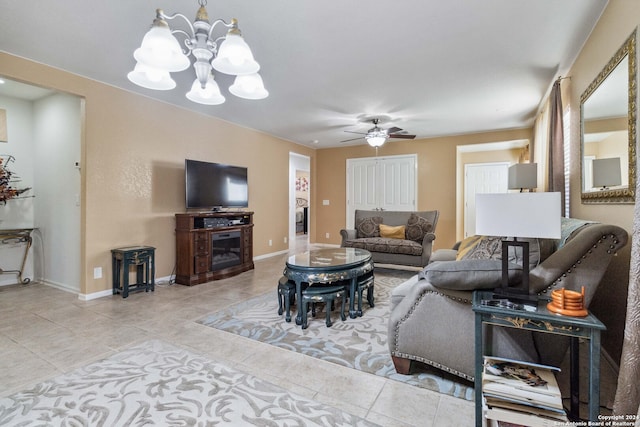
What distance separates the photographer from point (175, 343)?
238 cm

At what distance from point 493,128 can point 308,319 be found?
527 cm

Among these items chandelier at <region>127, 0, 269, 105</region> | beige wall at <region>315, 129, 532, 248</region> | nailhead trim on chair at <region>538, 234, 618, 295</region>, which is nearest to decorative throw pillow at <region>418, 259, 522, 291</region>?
nailhead trim on chair at <region>538, 234, 618, 295</region>

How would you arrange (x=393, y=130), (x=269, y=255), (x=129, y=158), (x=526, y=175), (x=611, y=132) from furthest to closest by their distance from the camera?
(x=269, y=255), (x=393, y=130), (x=526, y=175), (x=129, y=158), (x=611, y=132)

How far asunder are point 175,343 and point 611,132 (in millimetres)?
3569

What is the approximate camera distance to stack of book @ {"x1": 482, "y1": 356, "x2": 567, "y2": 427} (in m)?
1.23

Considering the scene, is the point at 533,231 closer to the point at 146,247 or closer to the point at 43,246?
the point at 146,247

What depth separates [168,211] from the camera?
4387 mm

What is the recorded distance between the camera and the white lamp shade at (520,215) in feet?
4.70

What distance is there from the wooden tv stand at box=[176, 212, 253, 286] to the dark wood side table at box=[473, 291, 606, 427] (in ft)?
12.1

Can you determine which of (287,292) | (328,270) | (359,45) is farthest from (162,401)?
(359,45)

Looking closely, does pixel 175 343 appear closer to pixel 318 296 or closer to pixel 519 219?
pixel 318 296

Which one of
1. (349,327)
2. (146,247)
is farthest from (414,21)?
(146,247)

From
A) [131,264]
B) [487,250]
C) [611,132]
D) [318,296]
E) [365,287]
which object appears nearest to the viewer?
[611,132]

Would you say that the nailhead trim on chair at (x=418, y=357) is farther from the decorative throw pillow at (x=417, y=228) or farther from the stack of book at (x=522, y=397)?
the decorative throw pillow at (x=417, y=228)
